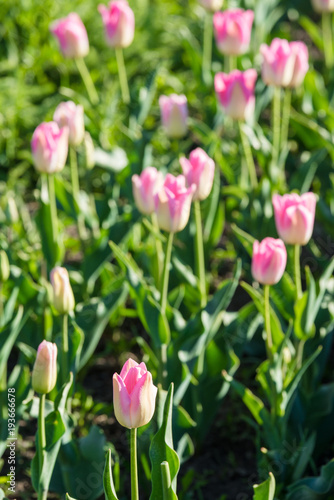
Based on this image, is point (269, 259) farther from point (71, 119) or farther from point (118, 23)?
point (118, 23)

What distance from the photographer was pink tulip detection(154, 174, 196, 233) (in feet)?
5.49

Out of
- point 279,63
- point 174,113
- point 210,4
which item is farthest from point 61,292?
point 210,4

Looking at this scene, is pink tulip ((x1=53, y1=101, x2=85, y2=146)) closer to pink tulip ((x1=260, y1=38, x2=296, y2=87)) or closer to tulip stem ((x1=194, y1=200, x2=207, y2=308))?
tulip stem ((x1=194, y1=200, x2=207, y2=308))

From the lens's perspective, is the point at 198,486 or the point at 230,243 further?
the point at 230,243

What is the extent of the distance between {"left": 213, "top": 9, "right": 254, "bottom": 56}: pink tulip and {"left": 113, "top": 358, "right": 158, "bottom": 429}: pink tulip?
163 cm

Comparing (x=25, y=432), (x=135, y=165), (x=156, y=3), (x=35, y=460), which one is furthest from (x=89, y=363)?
(x=156, y=3)

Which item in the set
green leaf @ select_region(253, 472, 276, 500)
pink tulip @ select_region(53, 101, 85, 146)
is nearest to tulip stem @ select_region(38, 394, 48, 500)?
green leaf @ select_region(253, 472, 276, 500)

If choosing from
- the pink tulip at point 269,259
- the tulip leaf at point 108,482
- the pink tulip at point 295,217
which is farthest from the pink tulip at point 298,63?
the tulip leaf at point 108,482

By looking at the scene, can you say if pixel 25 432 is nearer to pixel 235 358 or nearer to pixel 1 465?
pixel 1 465

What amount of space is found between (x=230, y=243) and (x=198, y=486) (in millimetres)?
1115

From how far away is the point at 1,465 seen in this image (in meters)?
2.02

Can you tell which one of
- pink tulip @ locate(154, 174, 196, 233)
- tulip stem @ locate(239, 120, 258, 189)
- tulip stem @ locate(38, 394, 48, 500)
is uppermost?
pink tulip @ locate(154, 174, 196, 233)

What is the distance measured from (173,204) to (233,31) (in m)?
1.14

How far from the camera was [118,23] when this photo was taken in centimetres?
256
